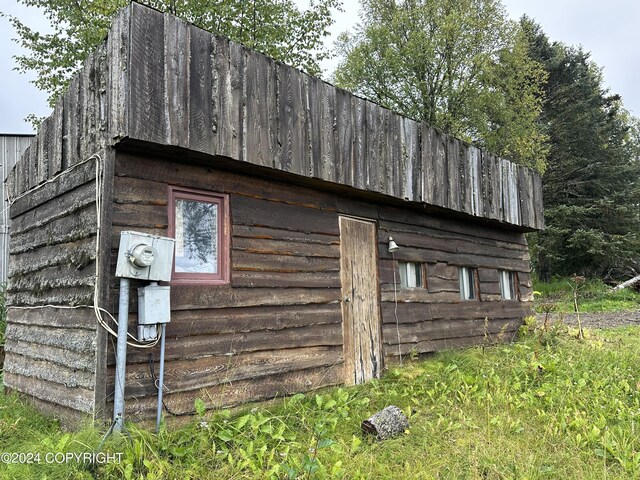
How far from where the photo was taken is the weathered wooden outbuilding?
4344 mm

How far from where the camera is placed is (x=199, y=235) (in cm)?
495

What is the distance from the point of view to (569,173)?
896 inches

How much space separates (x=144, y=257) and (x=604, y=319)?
49.9 feet

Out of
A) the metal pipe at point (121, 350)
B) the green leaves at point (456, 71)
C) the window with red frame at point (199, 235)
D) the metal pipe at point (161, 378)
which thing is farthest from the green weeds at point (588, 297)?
the metal pipe at point (121, 350)

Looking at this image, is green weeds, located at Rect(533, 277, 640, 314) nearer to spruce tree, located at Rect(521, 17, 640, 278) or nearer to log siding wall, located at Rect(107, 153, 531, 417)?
spruce tree, located at Rect(521, 17, 640, 278)

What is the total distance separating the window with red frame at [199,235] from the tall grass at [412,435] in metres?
1.37

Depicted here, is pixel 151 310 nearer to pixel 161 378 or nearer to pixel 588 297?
pixel 161 378

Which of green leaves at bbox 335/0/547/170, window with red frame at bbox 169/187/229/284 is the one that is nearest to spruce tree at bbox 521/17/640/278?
green leaves at bbox 335/0/547/170

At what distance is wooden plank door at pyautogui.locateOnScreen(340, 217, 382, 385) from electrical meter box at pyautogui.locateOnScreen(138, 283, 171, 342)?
8.89ft

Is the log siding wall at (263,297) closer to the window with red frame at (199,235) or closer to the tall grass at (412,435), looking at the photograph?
the window with red frame at (199,235)

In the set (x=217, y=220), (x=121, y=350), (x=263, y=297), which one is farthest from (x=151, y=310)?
(x=263, y=297)

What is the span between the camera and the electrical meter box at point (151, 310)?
4.11 meters

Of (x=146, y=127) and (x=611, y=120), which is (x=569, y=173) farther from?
(x=146, y=127)

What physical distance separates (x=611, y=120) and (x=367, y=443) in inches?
963
